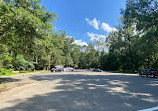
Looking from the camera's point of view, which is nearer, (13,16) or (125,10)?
(13,16)

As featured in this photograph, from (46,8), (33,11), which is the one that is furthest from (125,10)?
(33,11)

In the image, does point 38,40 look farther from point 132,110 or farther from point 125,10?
point 125,10

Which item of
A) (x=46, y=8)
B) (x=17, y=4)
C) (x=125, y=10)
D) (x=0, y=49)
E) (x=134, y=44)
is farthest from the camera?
(x=134, y=44)

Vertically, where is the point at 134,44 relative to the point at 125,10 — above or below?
below

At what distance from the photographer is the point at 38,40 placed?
10594mm

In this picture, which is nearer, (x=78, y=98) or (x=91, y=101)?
(x=91, y=101)

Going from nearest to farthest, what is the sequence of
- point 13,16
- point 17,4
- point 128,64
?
point 13,16, point 17,4, point 128,64

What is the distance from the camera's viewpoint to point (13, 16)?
25.9 ft

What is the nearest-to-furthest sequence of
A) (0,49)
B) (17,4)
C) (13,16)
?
(13,16)
(0,49)
(17,4)

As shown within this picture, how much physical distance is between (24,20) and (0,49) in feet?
13.5

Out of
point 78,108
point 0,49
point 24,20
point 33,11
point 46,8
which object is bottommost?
point 78,108

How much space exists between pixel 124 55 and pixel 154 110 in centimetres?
4214

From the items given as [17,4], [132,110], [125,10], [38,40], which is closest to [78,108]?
[132,110]

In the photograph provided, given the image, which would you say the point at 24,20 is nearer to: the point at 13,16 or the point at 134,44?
the point at 13,16
